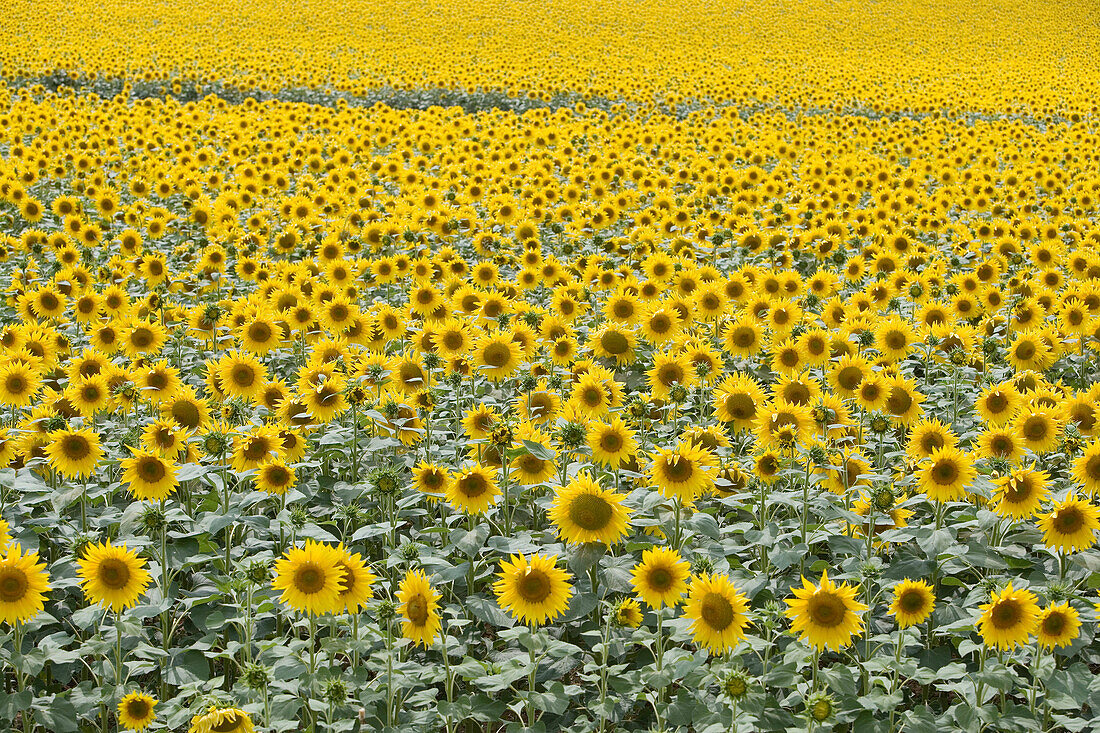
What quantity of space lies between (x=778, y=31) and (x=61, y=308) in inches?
1582

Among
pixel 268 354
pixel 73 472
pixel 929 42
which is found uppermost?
pixel 929 42

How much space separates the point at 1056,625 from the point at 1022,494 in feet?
2.58

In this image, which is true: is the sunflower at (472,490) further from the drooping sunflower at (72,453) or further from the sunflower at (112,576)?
the drooping sunflower at (72,453)

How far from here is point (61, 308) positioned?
7395 millimetres

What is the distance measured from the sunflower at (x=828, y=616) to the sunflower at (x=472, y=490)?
156 centimetres

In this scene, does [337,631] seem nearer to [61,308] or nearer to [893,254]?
[61,308]

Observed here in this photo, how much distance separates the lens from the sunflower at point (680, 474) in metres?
4.55

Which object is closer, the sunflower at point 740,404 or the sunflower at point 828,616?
the sunflower at point 828,616

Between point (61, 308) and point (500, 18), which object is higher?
point (500, 18)

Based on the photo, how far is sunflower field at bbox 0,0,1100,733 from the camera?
3.92 m

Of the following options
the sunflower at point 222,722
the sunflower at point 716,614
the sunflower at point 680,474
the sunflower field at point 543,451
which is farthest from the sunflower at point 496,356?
the sunflower at point 222,722

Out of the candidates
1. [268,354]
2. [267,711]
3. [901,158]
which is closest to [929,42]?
[901,158]

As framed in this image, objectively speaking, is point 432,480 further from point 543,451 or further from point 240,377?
point 240,377

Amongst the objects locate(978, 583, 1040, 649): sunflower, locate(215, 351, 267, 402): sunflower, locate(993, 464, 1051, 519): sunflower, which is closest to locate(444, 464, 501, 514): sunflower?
locate(215, 351, 267, 402): sunflower
